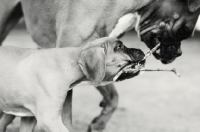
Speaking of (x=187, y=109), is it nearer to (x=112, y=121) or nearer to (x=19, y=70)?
(x=112, y=121)

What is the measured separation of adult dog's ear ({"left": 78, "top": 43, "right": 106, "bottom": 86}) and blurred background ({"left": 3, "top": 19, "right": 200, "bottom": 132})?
2.08ft

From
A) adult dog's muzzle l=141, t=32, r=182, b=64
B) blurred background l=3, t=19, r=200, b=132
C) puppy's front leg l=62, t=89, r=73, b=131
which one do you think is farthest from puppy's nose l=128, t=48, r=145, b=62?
adult dog's muzzle l=141, t=32, r=182, b=64

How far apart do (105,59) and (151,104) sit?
2079 mm

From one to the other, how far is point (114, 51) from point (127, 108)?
1.90 meters

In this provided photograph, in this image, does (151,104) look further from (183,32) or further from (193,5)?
(193,5)

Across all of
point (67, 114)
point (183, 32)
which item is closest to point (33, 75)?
point (67, 114)

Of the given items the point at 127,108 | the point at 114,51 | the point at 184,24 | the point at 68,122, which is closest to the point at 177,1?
the point at 184,24

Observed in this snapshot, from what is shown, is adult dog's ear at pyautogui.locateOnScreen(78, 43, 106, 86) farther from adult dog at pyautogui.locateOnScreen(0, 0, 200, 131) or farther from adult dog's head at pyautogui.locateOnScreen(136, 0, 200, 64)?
adult dog's head at pyautogui.locateOnScreen(136, 0, 200, 64)

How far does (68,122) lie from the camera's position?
11.3 feet

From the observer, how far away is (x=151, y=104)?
502 centimetres

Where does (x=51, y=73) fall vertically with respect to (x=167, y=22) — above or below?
above

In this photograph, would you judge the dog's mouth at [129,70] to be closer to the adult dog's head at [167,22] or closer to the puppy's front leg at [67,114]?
the puppy's front leg at [67,114]

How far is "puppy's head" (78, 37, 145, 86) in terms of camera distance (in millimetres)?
2945

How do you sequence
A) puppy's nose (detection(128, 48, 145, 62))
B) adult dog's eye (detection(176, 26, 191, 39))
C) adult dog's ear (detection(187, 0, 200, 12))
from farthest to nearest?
adult dog's eye (detection(176, 26, 191, 39)) → adult dog's ear (detection(187, 0, 200, 12)) → puppy's nose (detection(128, 48, 145, 62))
